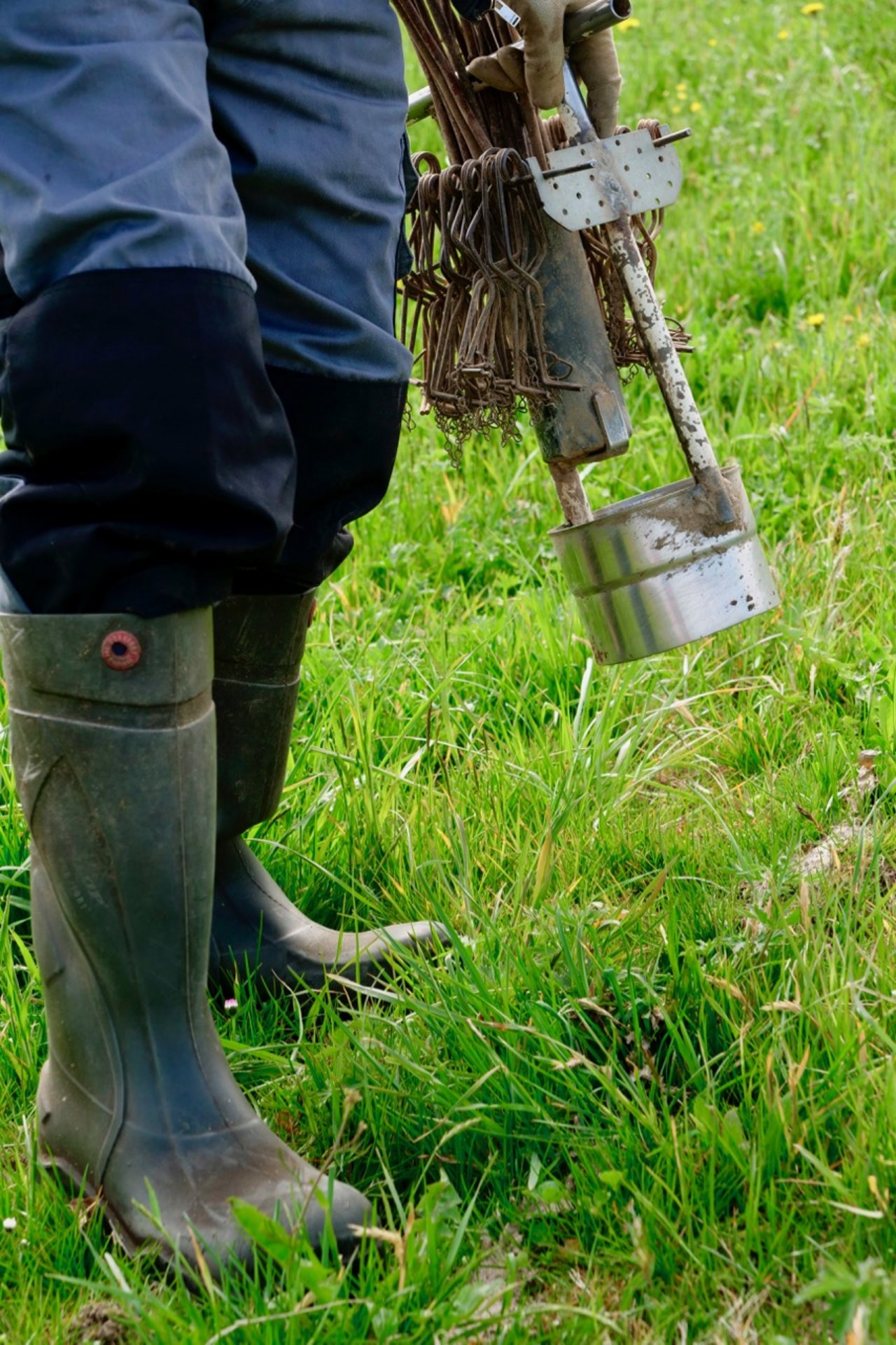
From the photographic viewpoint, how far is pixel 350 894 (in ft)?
6.71

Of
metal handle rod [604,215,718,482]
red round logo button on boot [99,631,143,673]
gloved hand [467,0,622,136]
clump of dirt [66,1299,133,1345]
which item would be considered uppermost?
gloved hand [467,0,622,136]

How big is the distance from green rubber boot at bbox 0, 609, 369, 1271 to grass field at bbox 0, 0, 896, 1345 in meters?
0.07

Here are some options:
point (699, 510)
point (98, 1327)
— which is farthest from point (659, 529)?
point (98, 1327)

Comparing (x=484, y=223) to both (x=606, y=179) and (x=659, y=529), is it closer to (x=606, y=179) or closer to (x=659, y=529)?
(x=606, y=179)

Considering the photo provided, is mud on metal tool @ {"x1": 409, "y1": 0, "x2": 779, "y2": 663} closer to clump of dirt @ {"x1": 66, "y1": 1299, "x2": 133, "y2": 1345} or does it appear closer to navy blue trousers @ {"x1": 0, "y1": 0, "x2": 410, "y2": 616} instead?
navy blue trousers @ {"x1": 0, "y1": 0, "x2": 410, "y2": 616}

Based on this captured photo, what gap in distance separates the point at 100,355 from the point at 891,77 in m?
4.43

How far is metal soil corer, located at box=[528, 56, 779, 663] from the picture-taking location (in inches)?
67.0

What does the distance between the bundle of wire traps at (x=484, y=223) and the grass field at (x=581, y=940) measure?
1.87 feet

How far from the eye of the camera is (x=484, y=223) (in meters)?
1.73

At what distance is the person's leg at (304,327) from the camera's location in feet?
4.90

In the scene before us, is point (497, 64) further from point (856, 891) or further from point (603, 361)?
point (856, 891)

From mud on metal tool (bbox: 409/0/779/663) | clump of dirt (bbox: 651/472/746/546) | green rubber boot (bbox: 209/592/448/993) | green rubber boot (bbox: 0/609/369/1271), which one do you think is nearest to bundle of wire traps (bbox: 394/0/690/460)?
A: mud on metal tool (bbox: 409/0/779/663)

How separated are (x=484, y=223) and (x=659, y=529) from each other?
0.41m

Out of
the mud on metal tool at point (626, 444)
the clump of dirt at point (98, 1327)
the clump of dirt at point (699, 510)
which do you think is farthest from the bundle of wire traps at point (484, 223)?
the clump of dirt at point (98, 1327)
